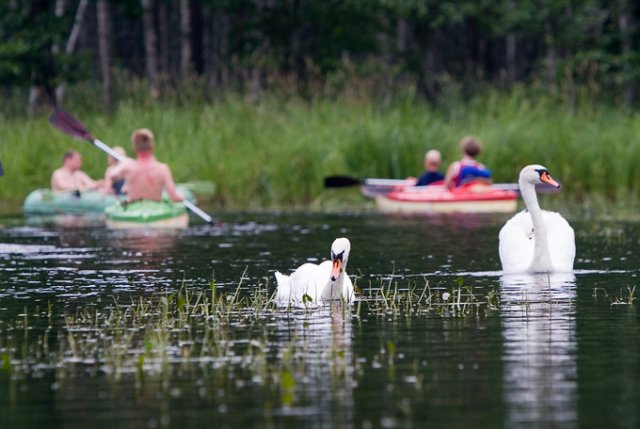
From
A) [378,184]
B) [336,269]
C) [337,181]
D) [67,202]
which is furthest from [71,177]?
[336,269]

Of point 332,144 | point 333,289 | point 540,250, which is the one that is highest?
point 332,144

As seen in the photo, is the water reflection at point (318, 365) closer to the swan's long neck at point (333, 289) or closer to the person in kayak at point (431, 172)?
the swan's long neck at point (333, 289)

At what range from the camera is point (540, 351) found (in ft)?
33.2

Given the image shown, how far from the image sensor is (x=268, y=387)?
29.4ft

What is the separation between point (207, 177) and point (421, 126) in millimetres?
3789

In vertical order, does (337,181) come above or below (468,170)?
below

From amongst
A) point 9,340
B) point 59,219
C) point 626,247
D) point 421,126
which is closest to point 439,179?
point 421,126

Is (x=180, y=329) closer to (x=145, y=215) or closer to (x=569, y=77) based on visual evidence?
(x=145, y=215)

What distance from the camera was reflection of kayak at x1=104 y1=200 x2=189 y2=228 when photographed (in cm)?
2322

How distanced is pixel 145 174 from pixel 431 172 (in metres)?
6.03

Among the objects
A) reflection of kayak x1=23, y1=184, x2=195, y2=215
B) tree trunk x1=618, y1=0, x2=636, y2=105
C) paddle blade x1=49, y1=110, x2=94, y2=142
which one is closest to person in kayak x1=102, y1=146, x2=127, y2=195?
reflection of kayak x1=23, y1=184, x2=195, y2=215

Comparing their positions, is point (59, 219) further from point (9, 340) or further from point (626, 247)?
point (9, 340)

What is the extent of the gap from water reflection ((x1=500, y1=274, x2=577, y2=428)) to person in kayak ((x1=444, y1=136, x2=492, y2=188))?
11.4 m

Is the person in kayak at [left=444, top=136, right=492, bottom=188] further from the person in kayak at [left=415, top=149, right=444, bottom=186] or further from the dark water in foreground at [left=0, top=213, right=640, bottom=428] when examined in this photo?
the dark water in foreground at [left=0, top=213, right=640, bottom=428]
